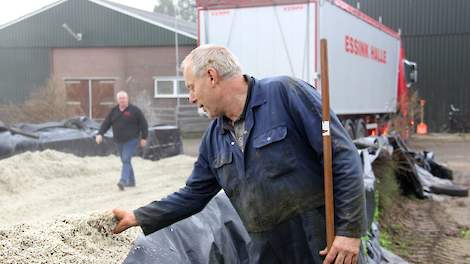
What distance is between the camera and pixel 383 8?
27.4 m

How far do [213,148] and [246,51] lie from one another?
378 inches

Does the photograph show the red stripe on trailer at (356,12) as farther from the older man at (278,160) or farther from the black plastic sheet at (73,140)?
the older man at (278,160)

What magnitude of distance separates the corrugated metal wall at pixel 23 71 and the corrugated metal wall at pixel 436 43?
13610 millimetres

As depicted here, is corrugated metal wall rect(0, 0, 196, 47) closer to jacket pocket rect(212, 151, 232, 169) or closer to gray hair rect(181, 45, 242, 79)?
jacket pocket rect(212, 151, 232, 169)

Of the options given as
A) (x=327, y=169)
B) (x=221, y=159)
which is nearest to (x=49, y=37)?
(x=221, y=159)

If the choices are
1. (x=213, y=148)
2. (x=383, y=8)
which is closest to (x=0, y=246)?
(x=213, y=148)

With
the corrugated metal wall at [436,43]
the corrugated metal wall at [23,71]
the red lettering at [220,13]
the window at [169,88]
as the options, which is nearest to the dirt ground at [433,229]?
the red lettering at [220,13]

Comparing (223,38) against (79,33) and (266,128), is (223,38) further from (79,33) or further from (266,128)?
(79,33)

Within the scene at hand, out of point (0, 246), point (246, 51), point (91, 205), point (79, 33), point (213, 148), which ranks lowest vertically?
point (91, 205)

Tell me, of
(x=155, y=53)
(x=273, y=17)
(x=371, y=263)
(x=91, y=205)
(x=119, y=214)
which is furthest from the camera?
(x=155, y=53)

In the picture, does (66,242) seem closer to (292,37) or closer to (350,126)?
(292,37)

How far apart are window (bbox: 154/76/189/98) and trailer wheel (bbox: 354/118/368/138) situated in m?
11.9

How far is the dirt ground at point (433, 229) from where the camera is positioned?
675 cm

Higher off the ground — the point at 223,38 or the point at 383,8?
the point at 383,8
